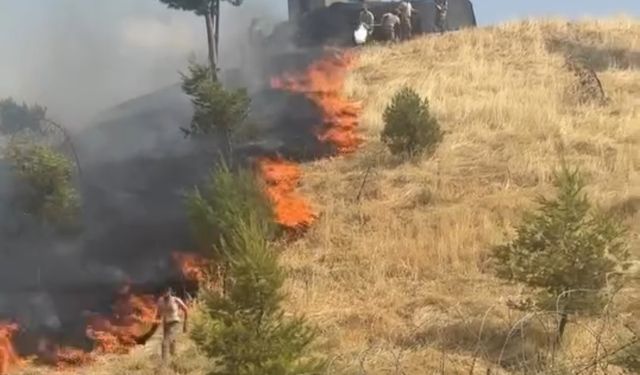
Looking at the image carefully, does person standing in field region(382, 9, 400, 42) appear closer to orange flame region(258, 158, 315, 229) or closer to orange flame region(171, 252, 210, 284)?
orange flame region(258, 158, 315, 229)

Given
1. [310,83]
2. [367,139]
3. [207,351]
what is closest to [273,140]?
[367,139]

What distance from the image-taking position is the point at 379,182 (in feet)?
65.9

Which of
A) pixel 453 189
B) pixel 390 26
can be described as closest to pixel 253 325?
pixel 453 189

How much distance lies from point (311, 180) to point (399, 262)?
5.12m

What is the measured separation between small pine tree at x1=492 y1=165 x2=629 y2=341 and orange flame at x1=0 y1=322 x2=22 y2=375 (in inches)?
256

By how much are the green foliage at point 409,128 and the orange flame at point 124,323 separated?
24.6 ft

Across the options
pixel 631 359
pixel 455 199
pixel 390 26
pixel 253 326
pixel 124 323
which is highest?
pixel 390 26

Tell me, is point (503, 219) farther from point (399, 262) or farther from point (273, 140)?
point (273, 140)

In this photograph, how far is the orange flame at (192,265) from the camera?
1609cm

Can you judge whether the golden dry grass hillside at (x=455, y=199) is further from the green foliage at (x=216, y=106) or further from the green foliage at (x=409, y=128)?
the green foliage at (x=216, y=106)

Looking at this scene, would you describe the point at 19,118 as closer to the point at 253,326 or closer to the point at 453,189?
the point at 453,189

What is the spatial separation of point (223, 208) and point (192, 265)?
3.62 feet

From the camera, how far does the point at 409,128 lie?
21.5 metres

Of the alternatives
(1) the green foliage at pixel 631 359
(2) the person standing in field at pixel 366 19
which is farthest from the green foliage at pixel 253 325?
(2) the person standing in field at pixel 366 19
